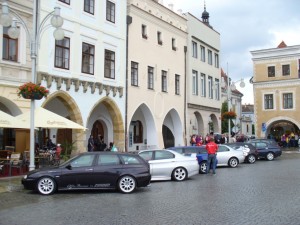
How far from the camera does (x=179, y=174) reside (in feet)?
56.7

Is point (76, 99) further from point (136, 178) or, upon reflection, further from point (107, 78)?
point (136, 178)

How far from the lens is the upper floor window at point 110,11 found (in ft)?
86.9

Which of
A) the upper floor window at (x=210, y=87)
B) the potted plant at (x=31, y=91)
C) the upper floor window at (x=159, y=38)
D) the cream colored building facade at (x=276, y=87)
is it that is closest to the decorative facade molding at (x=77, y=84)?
the potted plant at (x=31, y=91)

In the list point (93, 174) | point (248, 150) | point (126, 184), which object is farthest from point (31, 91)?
point (248, 150)

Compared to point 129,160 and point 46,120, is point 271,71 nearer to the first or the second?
point 46,120

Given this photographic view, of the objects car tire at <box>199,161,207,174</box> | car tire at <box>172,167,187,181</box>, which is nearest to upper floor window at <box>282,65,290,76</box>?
car tire at <box>199,161,207,174</box>

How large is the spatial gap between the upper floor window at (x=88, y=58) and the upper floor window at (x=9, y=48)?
4752 millimetres

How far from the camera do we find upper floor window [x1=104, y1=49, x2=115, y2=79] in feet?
85.8

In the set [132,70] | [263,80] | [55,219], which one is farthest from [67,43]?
[263,80]

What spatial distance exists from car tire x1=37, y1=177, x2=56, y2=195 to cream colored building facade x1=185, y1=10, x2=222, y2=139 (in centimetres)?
2283

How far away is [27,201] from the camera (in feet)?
40.0

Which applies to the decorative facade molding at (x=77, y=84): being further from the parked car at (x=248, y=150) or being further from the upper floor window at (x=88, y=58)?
the parked car at (x=248, y=150)

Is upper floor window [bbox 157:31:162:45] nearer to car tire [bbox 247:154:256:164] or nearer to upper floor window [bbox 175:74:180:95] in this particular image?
upper floor window [bbox 175:74:180:95]

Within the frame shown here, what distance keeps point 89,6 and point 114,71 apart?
4325 mm
